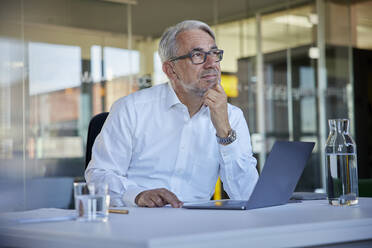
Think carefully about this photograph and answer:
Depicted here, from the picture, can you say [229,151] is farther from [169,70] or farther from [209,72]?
[169,70]

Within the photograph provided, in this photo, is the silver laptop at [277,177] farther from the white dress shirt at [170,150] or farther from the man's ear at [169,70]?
the man's ear at [169,70]

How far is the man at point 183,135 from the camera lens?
89.0 inches

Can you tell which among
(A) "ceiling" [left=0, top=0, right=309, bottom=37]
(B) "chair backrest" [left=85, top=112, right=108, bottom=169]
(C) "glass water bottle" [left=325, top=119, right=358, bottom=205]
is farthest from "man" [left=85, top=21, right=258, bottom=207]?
(A) "ceiling" [left=0, top=0, right=309, bottom=37]

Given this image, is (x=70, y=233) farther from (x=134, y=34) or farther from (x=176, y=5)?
(x=176, y=5)

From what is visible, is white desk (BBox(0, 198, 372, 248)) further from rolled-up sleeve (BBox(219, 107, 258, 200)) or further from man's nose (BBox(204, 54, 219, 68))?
man's nose (BBox(204, 54, 219, 68))

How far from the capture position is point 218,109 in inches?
89.4

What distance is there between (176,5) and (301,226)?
503 cm

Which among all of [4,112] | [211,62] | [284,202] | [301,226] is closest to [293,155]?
[284,202]

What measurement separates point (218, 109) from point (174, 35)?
46 cm

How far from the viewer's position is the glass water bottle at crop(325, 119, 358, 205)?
5.63 ft

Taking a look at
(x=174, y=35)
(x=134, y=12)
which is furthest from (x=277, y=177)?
(x=134, y=12)

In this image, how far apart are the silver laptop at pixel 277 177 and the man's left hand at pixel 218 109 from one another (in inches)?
22.5

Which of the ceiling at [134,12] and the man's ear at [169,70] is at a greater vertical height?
the ceiling at [134,12]

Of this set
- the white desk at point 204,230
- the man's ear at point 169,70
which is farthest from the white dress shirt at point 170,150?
the white desk at point 204,230
